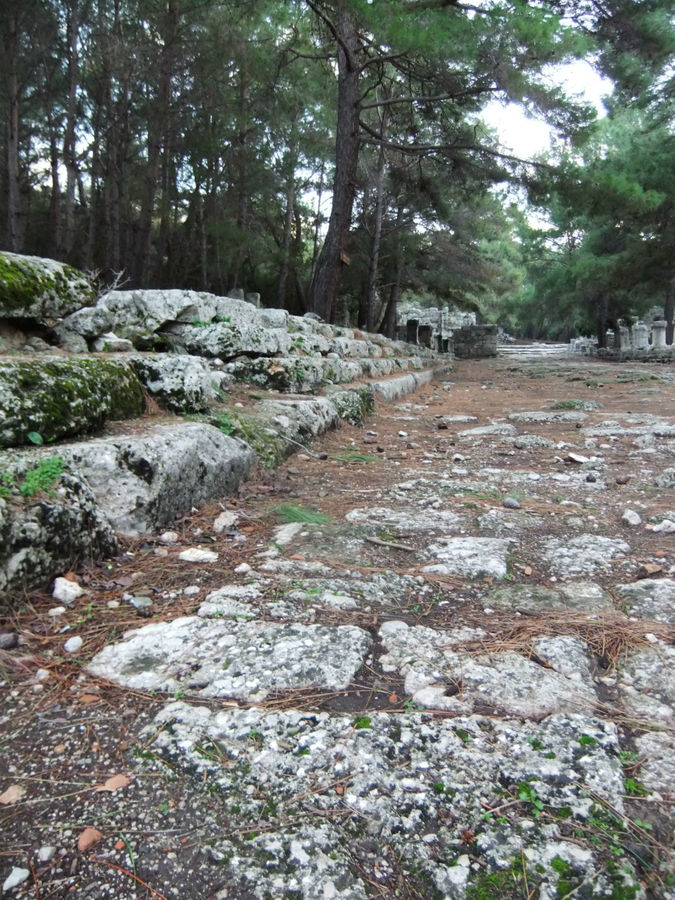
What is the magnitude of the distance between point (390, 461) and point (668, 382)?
6415mm

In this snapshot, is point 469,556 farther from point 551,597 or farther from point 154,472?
point 154,472

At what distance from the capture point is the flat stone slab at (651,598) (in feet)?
4.72

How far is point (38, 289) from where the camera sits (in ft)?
8.36

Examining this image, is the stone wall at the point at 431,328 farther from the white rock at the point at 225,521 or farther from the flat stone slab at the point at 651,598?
the flat stone slab at the point at 651,598

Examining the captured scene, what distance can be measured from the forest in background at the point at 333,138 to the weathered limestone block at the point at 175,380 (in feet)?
3.76

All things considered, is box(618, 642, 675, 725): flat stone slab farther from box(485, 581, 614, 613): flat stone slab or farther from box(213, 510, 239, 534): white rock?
box(213, 510, 239, 534): white rock

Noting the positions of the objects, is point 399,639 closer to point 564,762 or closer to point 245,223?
point 564,762

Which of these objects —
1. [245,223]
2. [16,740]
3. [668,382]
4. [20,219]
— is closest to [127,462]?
[16,740]

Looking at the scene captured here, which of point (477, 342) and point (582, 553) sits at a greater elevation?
point (477, 342)

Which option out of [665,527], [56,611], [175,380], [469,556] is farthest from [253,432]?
[665,527]

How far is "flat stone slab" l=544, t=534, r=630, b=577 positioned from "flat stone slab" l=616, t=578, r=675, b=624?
161 millimetres

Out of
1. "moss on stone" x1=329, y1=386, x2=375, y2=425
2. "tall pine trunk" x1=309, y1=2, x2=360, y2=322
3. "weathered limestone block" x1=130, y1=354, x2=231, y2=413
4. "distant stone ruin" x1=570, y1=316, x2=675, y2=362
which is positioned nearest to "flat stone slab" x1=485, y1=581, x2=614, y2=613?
"weathered limestone block" x1=130, y1=354, x2=231, y2=413

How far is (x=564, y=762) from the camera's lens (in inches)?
36.4

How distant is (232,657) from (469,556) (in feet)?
3.17
